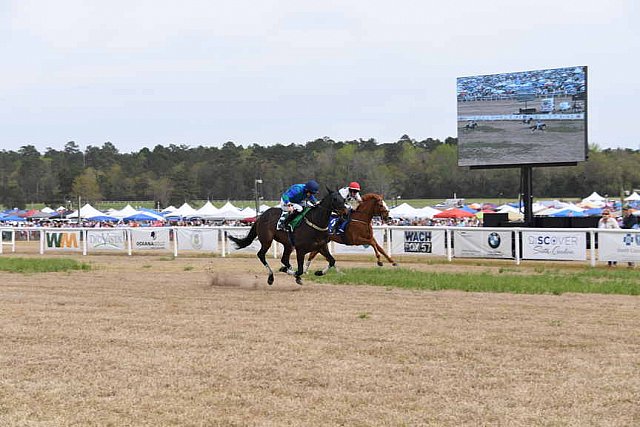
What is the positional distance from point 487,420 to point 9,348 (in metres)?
5.72

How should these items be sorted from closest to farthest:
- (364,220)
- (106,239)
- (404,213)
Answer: (364,220) → (106,239) → (404,213)

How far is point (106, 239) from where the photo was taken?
31.5 meters

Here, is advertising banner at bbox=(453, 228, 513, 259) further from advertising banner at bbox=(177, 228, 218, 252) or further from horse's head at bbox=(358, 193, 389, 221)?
advertising banner at bbox=(177, 228, 218, 252)

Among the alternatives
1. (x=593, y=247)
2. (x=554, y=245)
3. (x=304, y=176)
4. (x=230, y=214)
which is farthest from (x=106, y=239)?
(x=304, y=176)

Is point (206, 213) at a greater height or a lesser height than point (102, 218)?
greater

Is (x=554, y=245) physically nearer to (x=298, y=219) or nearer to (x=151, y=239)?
(x=298, y=219)

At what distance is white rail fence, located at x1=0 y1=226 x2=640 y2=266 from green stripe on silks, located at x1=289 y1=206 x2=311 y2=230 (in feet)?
30.0

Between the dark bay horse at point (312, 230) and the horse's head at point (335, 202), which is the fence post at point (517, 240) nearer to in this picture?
the dark bay horse at point (312, 230)

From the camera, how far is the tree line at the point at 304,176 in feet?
252

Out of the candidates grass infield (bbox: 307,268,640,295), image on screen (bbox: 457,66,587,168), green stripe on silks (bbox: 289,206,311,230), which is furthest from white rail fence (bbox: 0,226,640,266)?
green stripe on silks (bbox: 289,206,311,230)

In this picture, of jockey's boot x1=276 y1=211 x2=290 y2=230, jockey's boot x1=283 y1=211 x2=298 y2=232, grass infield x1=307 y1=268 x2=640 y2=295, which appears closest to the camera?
grass infield x1=307 y1=268 x2=640 y2=295

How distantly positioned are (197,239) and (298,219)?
14125 millimetres

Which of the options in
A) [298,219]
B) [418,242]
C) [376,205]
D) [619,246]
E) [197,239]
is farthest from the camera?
[197,239]

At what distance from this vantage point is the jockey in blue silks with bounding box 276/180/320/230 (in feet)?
52.4
